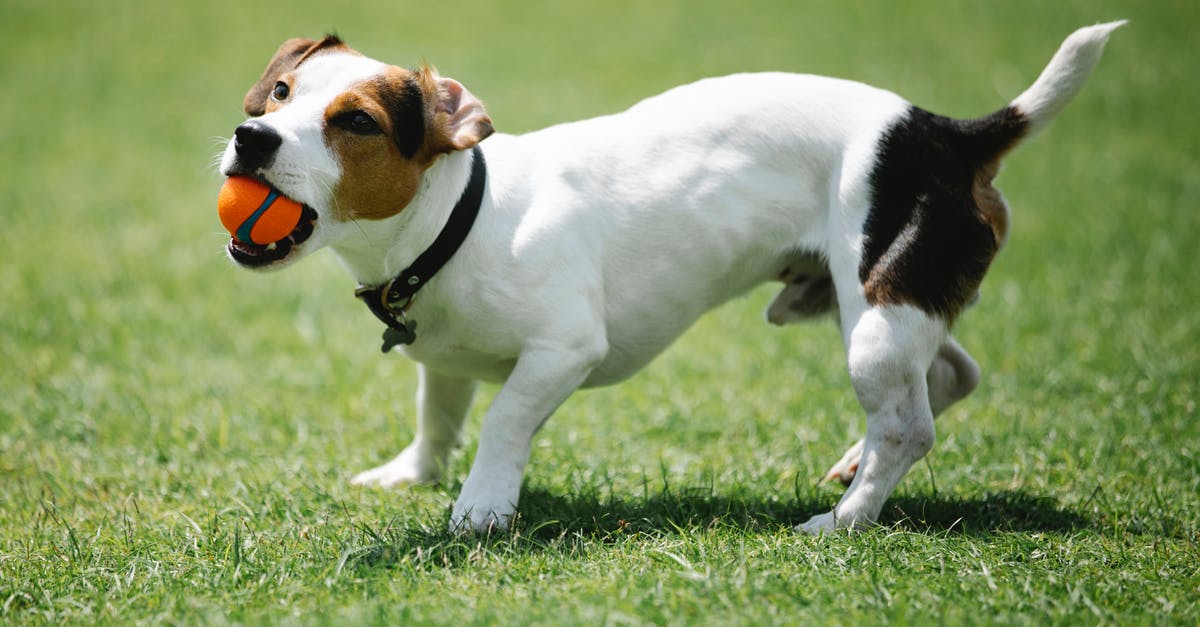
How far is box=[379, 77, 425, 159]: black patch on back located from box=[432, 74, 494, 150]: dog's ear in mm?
64

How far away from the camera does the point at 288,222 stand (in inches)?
148

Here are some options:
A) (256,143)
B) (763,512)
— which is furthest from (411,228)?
(763,512)

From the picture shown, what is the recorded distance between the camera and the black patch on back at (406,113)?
390 cm

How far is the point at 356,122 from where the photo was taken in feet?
12.6

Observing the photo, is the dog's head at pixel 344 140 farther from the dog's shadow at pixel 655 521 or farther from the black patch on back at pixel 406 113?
the dog's shadow at pixel 655 521

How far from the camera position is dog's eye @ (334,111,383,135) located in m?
3.82

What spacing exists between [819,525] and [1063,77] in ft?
6.12

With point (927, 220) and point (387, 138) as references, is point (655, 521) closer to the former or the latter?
point (927, 220)

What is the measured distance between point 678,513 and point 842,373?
99.2 inches

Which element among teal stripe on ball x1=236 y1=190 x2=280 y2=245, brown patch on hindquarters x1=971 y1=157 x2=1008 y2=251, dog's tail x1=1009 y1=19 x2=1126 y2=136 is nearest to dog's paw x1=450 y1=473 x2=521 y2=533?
teal stripe on ball x1=236 y1=190 x2=280 y2=245

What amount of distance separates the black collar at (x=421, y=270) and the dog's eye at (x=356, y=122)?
42 cm

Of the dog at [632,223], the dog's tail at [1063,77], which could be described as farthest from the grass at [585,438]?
the dog's tail at [1063,77]

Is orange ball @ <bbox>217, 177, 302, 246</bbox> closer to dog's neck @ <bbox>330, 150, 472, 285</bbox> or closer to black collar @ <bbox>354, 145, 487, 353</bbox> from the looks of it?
dog's neck @ <bbox>330, 150, 472, 285</bbox>

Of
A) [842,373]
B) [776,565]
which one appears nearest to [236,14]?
[842,373]
